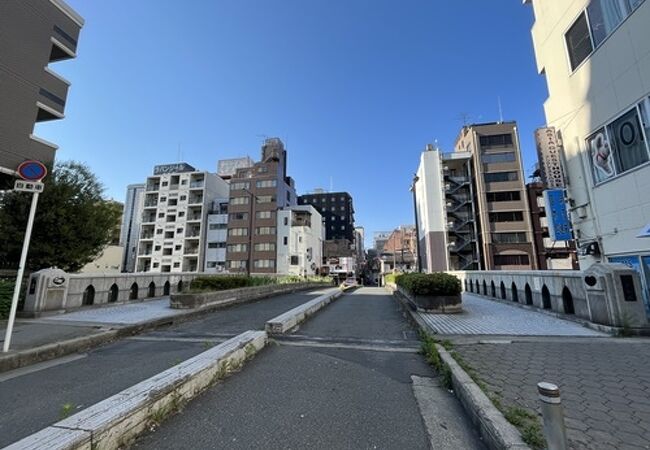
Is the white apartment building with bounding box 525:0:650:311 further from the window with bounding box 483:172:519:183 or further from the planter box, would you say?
the window with bounding box 483:172:519:183

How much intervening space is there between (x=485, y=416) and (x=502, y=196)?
5022 centimetres

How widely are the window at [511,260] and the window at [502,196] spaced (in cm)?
843

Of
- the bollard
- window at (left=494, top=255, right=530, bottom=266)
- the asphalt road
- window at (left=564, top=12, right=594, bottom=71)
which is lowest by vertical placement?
the asphalt road

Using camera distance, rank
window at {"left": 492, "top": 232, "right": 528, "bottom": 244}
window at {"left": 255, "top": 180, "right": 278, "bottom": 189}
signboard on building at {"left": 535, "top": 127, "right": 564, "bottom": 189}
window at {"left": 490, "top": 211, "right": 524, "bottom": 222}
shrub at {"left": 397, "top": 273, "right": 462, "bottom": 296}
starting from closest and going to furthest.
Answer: shrub at {"left": 397, "top": 273, "right": 462, "bottom": 296}, signboard on building at {"left": 535, "top": 127, "right": 564, "bottom": 189}, window at {"left": 492, "top": 232, "right": 528, "bottom": 244}, window at {"left": 490, "top": 211, "right": 524, "bottom": 222}, window at {"left": 255, "top": 180, "right": 278, "bottom": 189}

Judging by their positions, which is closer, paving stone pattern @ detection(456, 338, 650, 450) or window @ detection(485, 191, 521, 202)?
paving stone pattern @ detection(456, 338, 650, 450)

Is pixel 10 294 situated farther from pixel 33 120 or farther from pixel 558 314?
pixel 33 120

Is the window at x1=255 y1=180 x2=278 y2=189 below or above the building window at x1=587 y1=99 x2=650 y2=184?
above

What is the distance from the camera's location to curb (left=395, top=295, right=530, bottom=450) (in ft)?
8.38

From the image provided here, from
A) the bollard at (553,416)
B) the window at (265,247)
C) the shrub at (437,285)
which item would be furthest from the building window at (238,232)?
the bollard at (553,416)

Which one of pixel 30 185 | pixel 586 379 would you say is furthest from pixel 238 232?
pixel 586 379

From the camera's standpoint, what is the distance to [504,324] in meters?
8.60

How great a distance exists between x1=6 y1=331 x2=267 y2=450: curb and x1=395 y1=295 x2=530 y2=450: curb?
325cm

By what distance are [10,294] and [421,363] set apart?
1152 cm

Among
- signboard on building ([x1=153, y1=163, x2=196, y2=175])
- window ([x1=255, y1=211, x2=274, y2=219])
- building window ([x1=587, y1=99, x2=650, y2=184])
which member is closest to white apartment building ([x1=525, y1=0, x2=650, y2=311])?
building window ([x1=587, y1=99, x2=650, y2=184])
